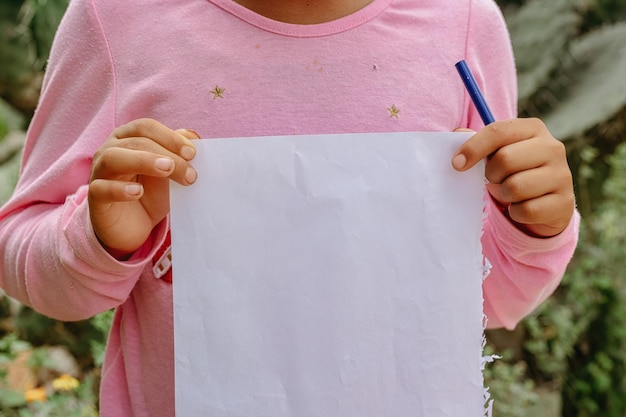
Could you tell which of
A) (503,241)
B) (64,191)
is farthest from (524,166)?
(64,191)

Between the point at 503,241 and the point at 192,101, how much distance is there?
0.35 meters

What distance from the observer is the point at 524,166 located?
608mm

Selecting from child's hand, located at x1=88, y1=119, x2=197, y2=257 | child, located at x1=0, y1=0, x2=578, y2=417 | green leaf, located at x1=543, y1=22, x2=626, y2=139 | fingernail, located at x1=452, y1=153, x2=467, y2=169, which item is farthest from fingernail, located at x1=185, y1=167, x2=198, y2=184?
green leaf, located at x1=543, y1=22, x2=626, y2=139

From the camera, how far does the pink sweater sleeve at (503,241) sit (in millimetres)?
692

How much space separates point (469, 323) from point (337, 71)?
0.30 meters

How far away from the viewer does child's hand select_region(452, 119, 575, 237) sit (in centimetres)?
60

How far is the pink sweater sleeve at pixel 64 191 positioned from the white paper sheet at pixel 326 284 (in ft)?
0.38

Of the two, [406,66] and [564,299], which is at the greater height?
[406,66]

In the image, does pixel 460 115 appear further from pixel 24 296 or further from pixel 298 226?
pixel 24 296

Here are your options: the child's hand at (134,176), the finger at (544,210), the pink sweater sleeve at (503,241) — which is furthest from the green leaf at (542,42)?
the child's hand at (134,176)

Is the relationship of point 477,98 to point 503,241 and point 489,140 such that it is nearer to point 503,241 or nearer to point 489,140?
point 489,140

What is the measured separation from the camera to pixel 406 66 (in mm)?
774

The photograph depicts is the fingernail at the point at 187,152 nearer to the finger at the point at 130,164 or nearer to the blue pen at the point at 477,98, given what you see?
the finger at the point at 130,164

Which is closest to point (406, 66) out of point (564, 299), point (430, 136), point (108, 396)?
point (430, 136)
